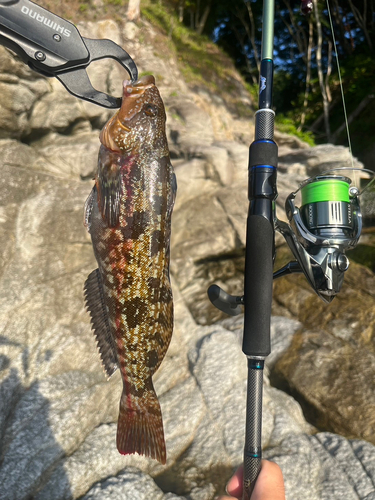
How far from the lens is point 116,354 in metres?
1.95

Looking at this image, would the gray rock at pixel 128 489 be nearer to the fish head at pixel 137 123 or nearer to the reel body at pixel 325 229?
the reel body at pixel 325 229

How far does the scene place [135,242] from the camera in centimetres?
182

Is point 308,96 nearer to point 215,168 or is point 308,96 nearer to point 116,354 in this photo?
point 215,168

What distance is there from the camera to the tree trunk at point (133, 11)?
1134 centimetres

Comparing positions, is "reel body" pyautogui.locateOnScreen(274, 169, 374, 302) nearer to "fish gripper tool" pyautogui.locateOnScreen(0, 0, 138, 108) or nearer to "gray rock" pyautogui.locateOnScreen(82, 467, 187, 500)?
"fish gripper tool" pyautogui.locateOnScreen(0, 0, 138, 108)

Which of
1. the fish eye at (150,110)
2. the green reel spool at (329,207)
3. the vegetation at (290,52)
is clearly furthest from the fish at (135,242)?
the vegetation at (290,52)

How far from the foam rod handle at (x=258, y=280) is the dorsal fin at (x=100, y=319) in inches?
27.0

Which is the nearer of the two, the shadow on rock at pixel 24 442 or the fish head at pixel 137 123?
the fish head at pixel 137 123

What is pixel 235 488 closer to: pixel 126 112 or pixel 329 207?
pixel 329 207

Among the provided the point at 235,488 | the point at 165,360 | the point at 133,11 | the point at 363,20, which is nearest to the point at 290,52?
the point at 363,20

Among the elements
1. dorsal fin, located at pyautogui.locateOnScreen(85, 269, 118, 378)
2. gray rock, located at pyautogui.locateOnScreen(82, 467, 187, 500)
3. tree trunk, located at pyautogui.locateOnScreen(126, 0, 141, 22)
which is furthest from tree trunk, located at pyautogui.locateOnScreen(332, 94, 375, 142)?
dorsal fin, located at pyautogui.locateOnScreen(85, 269, 118, 378)

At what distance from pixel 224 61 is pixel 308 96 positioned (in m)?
3.92

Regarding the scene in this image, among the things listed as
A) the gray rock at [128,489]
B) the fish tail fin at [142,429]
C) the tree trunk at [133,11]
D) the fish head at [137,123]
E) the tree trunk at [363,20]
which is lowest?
the gray rock at [128,489]

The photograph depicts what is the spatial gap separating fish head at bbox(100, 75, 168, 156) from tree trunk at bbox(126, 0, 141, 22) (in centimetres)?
1117
